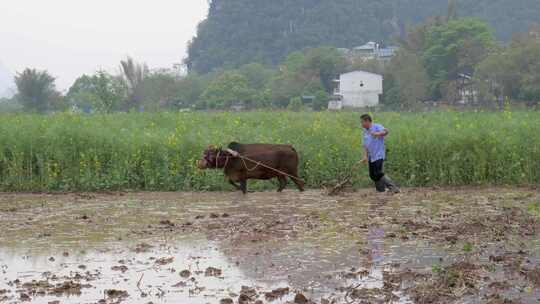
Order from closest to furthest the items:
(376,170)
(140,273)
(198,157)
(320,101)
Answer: (140,273), (376,170), (198,157), (320,101)

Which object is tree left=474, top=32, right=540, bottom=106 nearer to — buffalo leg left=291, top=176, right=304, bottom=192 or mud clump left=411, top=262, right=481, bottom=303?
buffalo leg left=291, top=176, right=304, bottom=192

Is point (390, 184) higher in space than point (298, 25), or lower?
lower

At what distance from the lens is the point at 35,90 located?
61406 millimetres

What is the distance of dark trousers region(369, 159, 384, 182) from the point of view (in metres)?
13.4

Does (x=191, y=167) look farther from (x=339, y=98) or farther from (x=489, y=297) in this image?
(x=339, y=98)

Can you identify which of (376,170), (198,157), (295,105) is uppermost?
(295,105)

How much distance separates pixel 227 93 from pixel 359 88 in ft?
39.6

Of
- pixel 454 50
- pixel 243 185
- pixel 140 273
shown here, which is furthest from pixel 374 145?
pixel 454 50

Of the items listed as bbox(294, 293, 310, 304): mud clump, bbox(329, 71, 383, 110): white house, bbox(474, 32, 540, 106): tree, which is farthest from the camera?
bbox(329, 71, 383, 110): white house

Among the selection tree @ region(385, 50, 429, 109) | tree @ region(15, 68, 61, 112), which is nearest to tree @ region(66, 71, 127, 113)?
tree @ region(15, 68, 61, 112)

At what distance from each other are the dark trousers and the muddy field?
0.36 metres

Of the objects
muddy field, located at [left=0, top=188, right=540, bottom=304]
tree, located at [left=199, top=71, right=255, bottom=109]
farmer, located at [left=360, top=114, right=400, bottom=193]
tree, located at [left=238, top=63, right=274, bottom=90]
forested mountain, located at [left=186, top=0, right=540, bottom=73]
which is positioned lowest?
muddy field, located at [left=0, top=188, right=540, bottom=304]

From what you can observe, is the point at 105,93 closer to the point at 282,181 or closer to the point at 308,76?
the point at 308,76

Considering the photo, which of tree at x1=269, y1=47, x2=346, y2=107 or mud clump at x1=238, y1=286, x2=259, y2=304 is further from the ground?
tree at x1=269, y1=47, x2=346, y2=107
